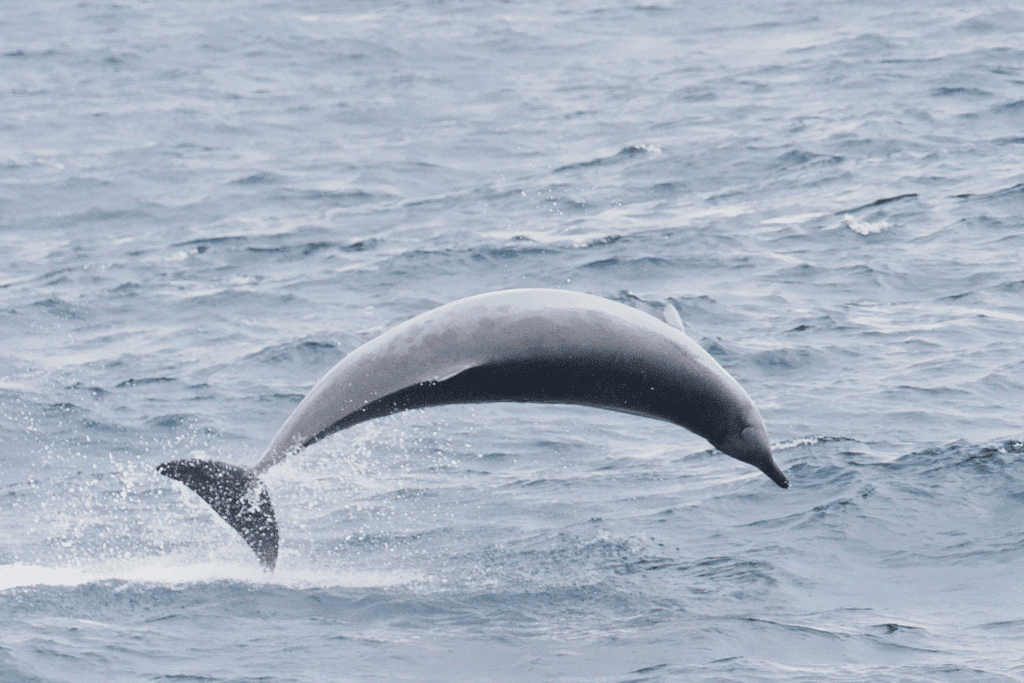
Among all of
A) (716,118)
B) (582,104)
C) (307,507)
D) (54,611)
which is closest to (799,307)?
(307,507)

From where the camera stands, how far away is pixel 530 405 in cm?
1636

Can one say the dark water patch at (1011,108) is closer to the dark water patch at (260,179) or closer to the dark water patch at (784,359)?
the dark water patch at (784,359)

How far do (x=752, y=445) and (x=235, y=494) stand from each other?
11.4ft

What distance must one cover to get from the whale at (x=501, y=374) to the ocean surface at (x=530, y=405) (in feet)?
5.32

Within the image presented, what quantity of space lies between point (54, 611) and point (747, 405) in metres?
5.64

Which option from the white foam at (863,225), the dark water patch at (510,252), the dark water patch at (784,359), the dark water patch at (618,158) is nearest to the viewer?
the dark water patch at (784,359)

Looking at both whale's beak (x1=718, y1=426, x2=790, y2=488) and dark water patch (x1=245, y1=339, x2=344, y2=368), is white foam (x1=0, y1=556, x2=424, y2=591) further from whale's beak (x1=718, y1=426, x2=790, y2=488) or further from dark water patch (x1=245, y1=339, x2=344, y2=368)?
dark water patch (x1=245, y1=339, x2=344, y2=368)

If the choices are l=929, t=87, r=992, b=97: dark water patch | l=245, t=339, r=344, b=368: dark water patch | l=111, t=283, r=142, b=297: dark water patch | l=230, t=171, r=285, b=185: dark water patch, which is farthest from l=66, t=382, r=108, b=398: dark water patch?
l=929, t=87, r=992, b=97: dark water patch

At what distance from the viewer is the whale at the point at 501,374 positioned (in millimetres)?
9086

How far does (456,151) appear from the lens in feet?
99.1

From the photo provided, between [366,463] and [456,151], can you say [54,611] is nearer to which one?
[366,463]

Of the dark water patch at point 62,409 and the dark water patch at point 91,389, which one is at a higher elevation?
the dark water patch at point 91,389

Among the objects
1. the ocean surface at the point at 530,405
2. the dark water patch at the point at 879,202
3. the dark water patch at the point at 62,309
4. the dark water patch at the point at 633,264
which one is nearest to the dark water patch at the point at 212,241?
the ocean surface at the point at 530,405

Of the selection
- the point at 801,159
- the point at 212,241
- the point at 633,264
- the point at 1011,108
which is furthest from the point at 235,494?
the point at 1011,108
